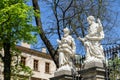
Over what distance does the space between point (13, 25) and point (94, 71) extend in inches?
364

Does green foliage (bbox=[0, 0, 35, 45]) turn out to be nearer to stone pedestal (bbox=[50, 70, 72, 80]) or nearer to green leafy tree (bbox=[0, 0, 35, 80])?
green leafy tree (bbox=[0, 0, 35, 80])

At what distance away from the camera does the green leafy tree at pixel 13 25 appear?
21.6 m

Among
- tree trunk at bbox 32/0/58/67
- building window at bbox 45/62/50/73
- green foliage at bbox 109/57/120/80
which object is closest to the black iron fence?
green foliage at bbox 109/57/120/80

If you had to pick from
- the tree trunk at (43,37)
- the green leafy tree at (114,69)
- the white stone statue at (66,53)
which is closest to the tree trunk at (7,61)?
the tree trunk at (43,37)

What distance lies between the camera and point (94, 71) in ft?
45.7

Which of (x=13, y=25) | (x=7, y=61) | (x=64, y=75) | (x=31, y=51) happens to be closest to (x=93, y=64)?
(x=64, y=75)

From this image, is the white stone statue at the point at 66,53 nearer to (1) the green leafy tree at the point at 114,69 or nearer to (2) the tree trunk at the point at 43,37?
(1) the green leafy tree at the point at 114,69

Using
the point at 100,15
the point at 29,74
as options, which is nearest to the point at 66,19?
the point at 100,15

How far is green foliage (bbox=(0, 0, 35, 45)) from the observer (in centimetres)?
2156

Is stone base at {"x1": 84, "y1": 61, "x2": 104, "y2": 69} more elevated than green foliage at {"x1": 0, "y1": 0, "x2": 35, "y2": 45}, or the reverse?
Answer: green foliage at {"x1": 0, "y1": 0, "x2": 35, "y2": 45}

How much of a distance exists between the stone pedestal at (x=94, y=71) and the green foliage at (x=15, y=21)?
8.48 metres

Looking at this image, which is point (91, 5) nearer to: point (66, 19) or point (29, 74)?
point (66, 19)

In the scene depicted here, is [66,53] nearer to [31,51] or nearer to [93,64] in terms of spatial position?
[93,64]

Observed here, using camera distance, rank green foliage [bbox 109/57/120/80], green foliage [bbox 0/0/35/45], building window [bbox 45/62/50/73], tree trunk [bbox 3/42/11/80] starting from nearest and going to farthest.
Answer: green foliage [bbox 109/57/120/80]
green foliage [bbox 0/0/35/45]
tree trunk [bbox 3/42/11/80]
building window [bbox 45/62/50/73]
